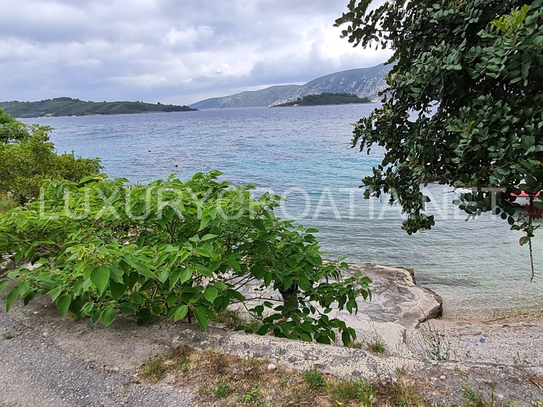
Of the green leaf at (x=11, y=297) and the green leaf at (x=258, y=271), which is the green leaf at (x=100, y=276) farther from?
the green leaf at (x=258, y=271)

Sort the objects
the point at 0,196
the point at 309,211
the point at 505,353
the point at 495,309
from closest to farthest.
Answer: the point at 505,353
the point at 495,309
the point at 0,196
the point at 309,211

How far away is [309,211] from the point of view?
1703 centimetres

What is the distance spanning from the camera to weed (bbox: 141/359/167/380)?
8.54ft

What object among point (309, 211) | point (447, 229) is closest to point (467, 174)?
point (447, 229)

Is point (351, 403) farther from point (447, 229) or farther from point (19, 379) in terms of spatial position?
point (447, 229)

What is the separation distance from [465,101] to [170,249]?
7.43 ft

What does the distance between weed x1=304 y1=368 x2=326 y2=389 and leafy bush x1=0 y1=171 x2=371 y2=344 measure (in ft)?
2.27

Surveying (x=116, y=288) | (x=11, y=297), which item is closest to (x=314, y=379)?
(x=116, y=288)

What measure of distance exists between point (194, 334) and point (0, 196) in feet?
29.9

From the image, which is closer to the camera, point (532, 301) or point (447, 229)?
point (532, 301)

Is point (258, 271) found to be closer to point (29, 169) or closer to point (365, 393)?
point (365, 393)

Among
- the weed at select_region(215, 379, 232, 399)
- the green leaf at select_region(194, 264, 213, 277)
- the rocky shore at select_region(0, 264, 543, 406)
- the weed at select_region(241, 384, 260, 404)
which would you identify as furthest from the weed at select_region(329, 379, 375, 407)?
the green leaf at select_region(194, 264, 213, 277)

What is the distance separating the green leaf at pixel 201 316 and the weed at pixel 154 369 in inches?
19.7

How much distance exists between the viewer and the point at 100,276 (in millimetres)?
2160
